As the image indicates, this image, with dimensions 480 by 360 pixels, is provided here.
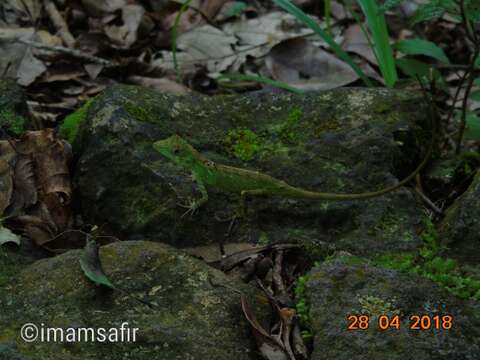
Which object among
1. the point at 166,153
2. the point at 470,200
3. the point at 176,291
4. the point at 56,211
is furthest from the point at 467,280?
the point at 56,211

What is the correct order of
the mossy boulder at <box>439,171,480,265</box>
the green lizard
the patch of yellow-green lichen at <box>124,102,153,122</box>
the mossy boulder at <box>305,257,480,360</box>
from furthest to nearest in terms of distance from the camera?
the patch of yellow-green lichen at <box>124,102,153,122</box>
the green lizard
the mossy boulder at <box>439,171,480,265</box>
the mossy boulder at <box>305,257,480,360</box>

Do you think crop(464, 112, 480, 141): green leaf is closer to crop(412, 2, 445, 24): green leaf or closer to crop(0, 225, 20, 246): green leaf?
crop(412, 2, 445, 24): green leaf

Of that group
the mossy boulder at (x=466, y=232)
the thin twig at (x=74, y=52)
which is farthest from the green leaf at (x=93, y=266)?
the thin twig at (x=74, y=52)

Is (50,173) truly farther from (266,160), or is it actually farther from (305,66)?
(305,66)

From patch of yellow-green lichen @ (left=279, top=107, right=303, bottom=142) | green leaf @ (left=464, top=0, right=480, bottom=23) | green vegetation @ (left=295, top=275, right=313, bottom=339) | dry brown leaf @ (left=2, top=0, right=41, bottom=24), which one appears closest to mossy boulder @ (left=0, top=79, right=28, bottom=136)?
patch of yellow-green lichen @ (left=279, top=107, right=303, bottom=142)

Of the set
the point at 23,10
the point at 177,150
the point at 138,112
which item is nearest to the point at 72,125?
the point at 138,112

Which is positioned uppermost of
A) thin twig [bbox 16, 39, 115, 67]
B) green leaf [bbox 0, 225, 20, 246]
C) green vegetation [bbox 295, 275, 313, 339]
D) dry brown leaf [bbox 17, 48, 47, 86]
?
green vegetation [bbox 295, 275, 313, 339]
